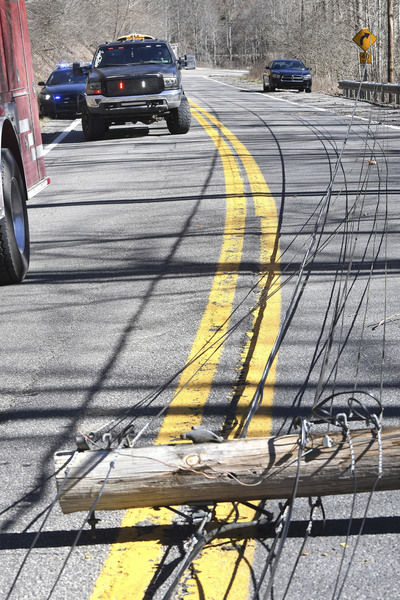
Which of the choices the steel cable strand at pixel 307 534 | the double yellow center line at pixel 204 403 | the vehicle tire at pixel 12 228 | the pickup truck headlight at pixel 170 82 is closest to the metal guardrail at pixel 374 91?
the pickup truck headlight at pixel 170 82

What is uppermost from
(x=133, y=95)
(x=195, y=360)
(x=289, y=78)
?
(x=195, y=360)

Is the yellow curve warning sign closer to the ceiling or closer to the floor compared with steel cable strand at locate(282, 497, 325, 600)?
closer to the ceiling

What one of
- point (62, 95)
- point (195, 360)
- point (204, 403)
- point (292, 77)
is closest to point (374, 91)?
point (62, 95)

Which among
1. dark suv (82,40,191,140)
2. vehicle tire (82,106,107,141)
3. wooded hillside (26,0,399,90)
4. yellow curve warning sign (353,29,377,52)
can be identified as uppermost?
yellow curve warning sign (353,29,377,52)

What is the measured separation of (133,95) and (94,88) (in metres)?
0.86

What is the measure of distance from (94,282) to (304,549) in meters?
4.37

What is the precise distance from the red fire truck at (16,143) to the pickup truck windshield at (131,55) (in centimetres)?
1145

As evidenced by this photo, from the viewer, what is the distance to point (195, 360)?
5215mm

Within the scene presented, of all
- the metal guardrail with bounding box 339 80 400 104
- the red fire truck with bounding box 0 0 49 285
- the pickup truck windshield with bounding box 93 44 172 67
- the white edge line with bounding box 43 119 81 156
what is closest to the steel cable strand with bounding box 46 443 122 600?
the red fire truck with bounding box 0 0 49 285

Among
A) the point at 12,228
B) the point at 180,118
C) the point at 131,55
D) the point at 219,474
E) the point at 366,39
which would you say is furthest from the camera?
the point at 131,55

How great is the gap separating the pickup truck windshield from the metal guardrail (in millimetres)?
8276

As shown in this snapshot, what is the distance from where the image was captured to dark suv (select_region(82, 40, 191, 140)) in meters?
19.5

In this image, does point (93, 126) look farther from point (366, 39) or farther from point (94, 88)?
point (366, 39)

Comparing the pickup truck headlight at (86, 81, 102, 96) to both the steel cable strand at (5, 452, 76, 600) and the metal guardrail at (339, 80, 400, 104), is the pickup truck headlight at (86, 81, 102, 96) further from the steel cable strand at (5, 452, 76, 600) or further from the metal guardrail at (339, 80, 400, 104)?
the steel cable strand at (5, 452, 76, 600)
